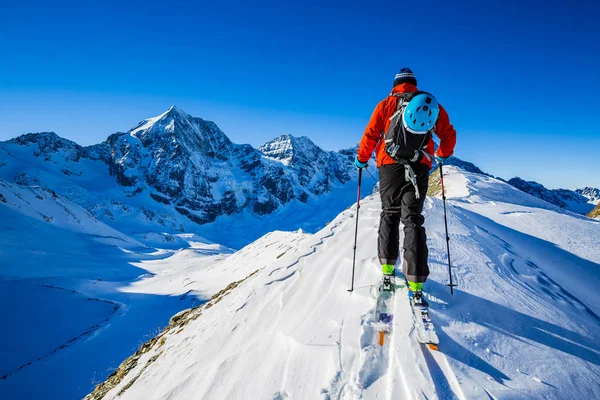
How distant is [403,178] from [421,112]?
3.04 feet

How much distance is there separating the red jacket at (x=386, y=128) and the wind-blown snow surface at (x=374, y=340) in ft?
6.60

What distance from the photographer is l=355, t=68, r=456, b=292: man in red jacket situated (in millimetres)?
4035

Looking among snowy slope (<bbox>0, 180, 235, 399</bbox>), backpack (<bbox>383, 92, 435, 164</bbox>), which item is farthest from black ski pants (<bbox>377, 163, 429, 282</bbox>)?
snowy slope (<bbox>0, 180, 235, 399</bbox>)

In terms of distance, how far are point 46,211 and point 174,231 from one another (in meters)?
72.8

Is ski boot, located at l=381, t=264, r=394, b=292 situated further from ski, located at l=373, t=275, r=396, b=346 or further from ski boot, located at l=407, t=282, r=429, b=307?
ski boot, located at l=407, t=282, r=429, b=307

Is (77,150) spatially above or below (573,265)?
above

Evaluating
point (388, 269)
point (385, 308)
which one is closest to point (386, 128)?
point (388, 269)

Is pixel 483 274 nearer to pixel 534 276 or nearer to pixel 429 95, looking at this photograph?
pixel 534 276

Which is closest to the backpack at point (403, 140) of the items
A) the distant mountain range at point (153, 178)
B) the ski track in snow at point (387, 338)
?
the ski track in snow at point (387, 338)

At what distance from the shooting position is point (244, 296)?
262 inches

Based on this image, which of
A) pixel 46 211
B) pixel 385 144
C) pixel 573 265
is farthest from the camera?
pixel 46 211

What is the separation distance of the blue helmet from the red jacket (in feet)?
1.04

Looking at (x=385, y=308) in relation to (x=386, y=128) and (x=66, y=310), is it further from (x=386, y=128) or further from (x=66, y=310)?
(x=66, y=310)

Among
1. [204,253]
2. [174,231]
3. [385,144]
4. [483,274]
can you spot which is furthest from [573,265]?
[174,231]
